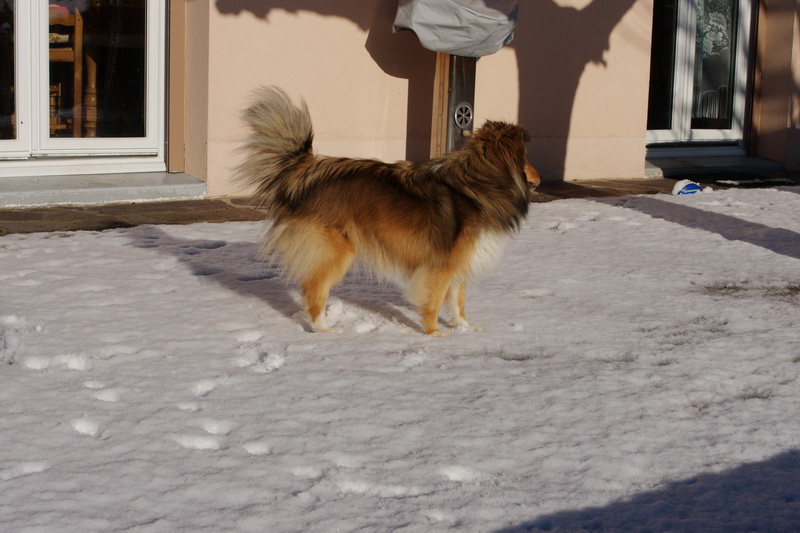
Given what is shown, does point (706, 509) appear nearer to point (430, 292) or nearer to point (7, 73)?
point (430, 292)

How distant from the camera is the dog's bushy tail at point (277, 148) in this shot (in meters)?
4.81

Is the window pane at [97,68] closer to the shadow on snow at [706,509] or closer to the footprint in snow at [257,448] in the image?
the footprint in snow at [257,448]

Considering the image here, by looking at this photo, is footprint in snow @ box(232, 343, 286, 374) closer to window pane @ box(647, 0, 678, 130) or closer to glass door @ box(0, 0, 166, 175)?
glass door @ box(0, 0, 166, 175)

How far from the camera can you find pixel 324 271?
16.1 ft

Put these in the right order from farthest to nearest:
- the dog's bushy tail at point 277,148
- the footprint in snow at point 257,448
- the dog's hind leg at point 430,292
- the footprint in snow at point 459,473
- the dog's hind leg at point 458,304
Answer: the dog's hind leg at point 458,304
the dog's hind leg at point 430,292
the dog's bushy tail at point 277,148
the footprint in snow at point 257,448
the footprint in snow at point 459,473

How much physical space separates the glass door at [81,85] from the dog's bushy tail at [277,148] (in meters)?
4.10

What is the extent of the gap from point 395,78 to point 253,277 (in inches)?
156

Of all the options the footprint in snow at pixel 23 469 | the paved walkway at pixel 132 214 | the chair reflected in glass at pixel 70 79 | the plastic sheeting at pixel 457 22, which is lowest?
the footprint in snow at pixel 23 469

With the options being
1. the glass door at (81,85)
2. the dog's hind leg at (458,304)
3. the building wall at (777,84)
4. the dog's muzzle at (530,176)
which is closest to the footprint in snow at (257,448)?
the dog's hind leg at (458,304)

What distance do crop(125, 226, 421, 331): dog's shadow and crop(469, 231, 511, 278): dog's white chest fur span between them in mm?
527

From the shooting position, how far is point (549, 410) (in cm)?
393

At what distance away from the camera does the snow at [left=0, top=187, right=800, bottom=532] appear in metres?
3.07

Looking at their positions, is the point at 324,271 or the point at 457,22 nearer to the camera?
the point at 324,271

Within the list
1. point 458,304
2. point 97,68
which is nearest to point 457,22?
point 97,68
